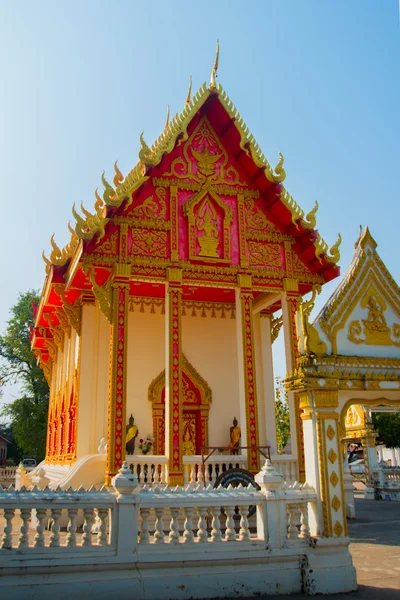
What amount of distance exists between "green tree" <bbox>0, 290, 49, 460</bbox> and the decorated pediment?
64.2 ft

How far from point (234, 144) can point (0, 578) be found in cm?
835

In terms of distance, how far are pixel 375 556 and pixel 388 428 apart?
2480cm

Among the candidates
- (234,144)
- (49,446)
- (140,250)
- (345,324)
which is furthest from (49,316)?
(345,324)

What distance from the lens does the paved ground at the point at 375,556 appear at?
16.4ft

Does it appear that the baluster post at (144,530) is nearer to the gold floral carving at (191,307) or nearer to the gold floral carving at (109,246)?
the gold floral carving at (109,246)

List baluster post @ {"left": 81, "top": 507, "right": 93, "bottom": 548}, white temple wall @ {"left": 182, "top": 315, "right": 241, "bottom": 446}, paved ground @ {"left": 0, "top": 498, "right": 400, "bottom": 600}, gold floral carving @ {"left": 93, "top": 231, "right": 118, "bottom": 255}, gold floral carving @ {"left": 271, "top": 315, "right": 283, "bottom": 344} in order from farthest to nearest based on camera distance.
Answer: gold floral carving @ {"left": 271, "top": 315, "right": 283, "bottom": 344} < white temple wall @ {"left": 182, "top": 315, "right": 241, "bottom": 446} < gold floral carving @ {"left": 93, "top": 231, "right": 118, "bottom": 255} < paved ground @ {"left": 0, "top": 498, "right": 400, "bottom": 600} < baluster post @ {"left": 81, "top": 507, "right": 93, "bottom": 548}

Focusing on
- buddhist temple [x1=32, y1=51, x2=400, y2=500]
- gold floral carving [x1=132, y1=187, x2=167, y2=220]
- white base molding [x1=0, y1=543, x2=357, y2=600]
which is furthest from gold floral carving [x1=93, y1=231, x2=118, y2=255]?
white base molding [x1=0, y1=543, x2=357, y2=600]

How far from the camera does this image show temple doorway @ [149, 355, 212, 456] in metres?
11.2

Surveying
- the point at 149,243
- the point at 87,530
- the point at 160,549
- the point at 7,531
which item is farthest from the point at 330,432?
the point at 149,243

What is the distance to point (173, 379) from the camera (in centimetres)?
912

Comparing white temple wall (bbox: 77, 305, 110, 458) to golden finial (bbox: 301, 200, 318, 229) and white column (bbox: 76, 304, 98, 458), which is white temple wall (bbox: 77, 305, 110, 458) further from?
golden finial (bbox: 301, 200, 318, 229)

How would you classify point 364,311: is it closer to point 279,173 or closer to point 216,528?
point 216,528

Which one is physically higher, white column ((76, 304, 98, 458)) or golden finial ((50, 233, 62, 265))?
golden finial ((50, 233, 62, 265))

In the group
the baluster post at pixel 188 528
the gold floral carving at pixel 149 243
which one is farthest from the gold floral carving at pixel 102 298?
the baluster post at pixel 188 528
